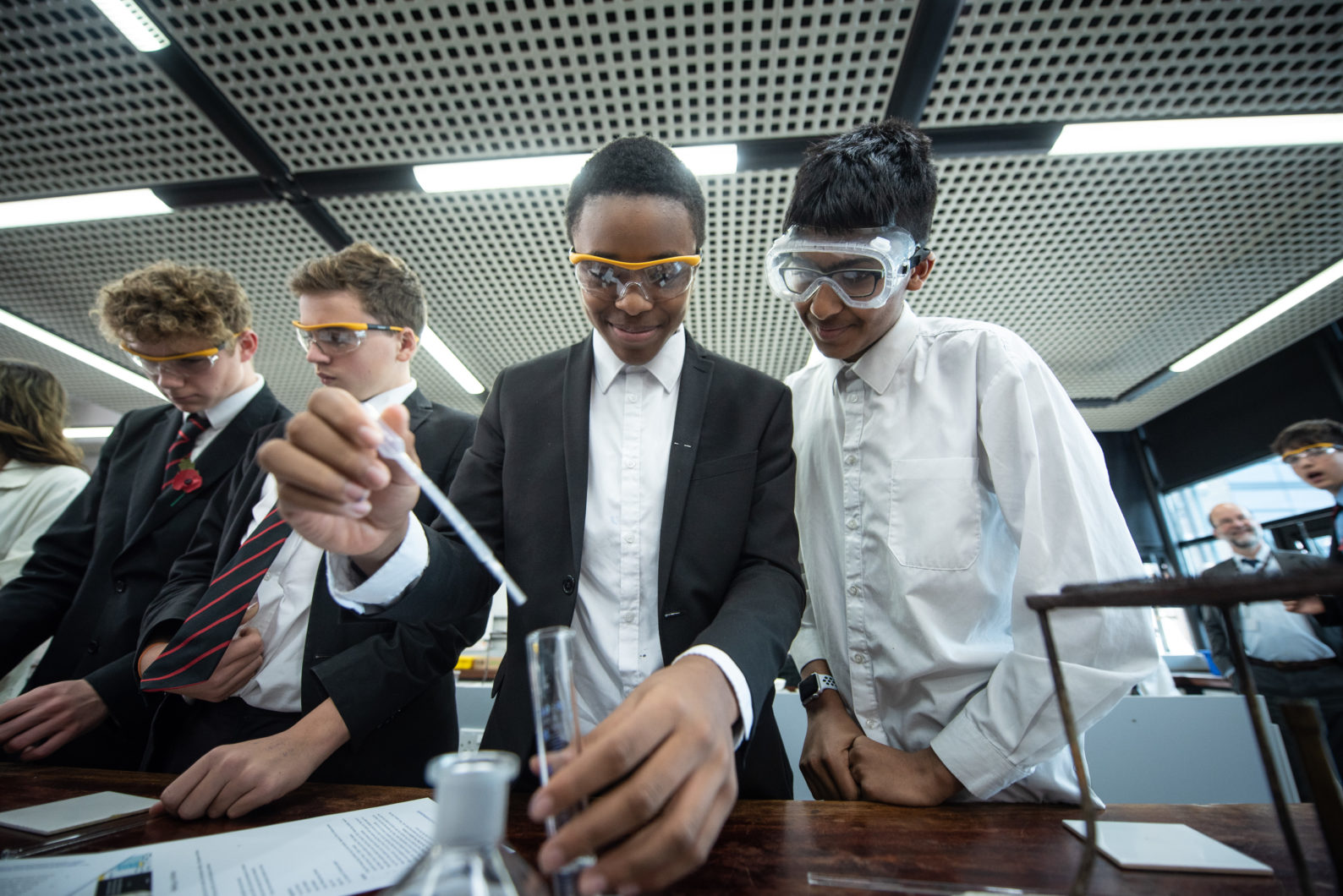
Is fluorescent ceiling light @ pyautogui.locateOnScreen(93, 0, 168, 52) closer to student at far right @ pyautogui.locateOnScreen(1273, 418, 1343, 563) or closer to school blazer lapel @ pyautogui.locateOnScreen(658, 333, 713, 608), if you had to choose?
school blazer lapel @ pyautogui.locateOnScreen(658, 333, 713, 608)

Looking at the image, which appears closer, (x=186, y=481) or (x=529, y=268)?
(x=186, y=481)

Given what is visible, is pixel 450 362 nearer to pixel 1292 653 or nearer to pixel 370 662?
pixel 370 662

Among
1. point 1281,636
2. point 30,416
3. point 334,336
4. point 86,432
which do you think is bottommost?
point 1281,636

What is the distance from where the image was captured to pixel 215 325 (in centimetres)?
196

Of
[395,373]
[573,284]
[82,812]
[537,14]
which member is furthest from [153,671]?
[573,284]

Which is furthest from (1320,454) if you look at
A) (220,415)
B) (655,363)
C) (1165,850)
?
(220,415)

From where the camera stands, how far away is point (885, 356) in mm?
1437

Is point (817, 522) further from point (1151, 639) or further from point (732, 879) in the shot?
point (732, 879)

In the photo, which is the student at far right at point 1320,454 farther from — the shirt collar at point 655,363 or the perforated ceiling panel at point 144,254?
the perforated ceiling panel at point 144,254

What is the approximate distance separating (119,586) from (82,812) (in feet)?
3.91

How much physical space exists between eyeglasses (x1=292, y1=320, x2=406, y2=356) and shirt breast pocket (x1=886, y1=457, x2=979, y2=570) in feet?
4.94

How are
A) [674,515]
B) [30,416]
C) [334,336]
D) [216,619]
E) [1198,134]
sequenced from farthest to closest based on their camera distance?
[30,416] < [1198,134] < [334,336] < [216,619] < [674,515]

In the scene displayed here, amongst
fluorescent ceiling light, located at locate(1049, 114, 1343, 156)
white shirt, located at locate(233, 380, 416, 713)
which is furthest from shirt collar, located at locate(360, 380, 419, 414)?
fluorescent ceiling light, located at locate(1049, 114, 1343, 156)

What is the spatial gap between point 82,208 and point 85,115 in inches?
28.7
